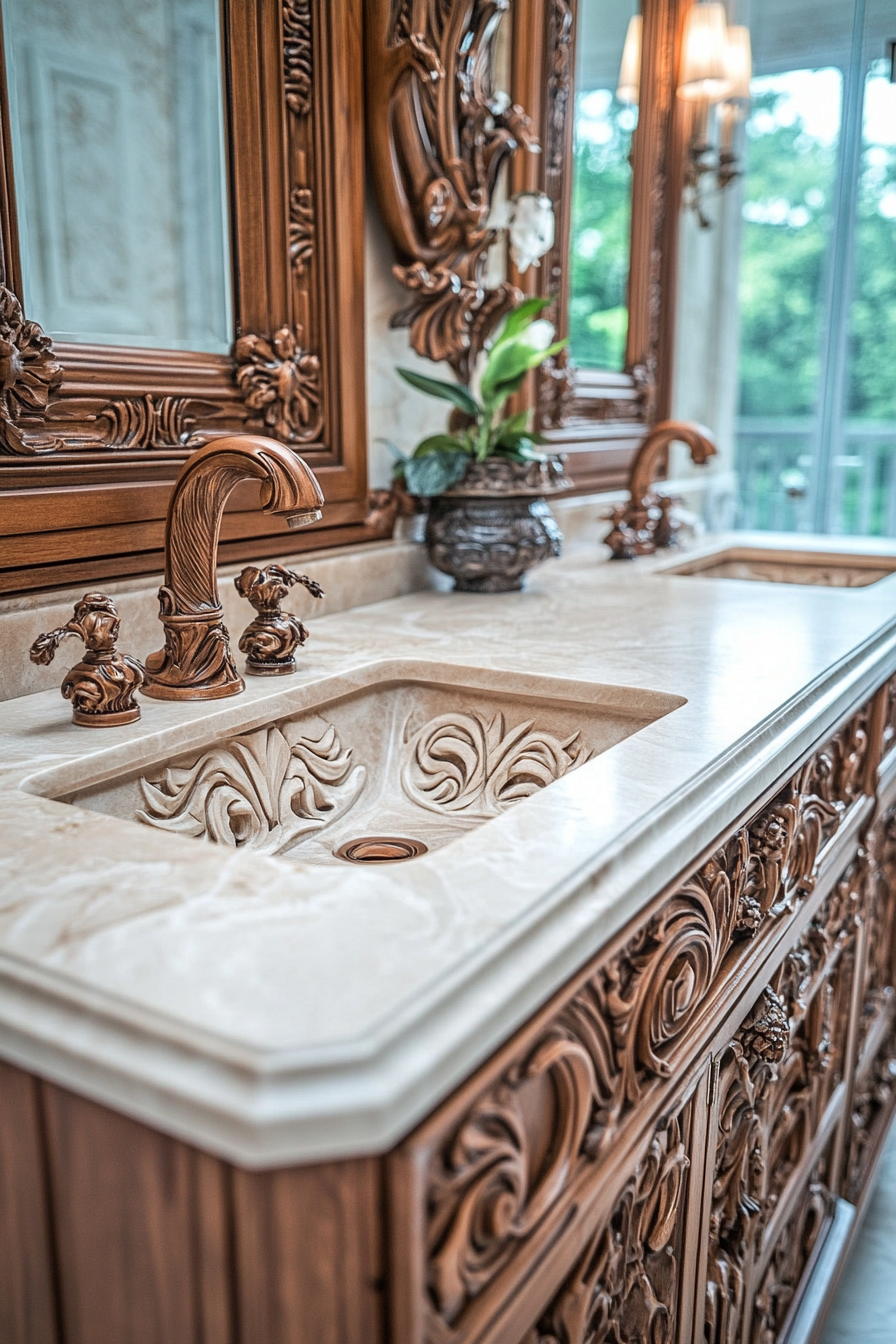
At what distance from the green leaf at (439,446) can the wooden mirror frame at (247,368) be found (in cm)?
8

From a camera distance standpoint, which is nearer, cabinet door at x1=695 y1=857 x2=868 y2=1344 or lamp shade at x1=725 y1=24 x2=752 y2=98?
cabinet door at x1=695 y1=857 x2=868 y2=1344

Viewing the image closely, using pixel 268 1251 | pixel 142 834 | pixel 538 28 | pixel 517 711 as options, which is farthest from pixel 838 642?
pixel 538 28

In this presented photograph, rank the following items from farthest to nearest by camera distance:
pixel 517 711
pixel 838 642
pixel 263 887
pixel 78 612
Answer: pixel 838 642 < pixel 517 711 < pixel 78 612 < pixel 263 887

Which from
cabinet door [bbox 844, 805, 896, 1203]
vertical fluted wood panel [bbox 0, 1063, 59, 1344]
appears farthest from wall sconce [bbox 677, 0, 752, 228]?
vertical fluted wood panel [bbox 0, 1063, 59, 1344]

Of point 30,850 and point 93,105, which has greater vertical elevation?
point 93,105

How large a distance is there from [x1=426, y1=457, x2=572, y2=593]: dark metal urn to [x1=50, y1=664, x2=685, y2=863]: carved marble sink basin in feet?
1.26

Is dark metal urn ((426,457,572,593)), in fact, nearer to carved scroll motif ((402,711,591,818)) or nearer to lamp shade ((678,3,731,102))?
carved scroll motif ((402,711,591,818))

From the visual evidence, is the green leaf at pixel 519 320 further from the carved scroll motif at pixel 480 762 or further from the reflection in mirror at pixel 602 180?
the carved scroll motif at pixel 480 762

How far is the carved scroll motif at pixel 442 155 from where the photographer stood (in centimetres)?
123

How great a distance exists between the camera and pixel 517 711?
3.12 ft

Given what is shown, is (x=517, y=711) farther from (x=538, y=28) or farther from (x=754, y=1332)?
(x=538, y=28)

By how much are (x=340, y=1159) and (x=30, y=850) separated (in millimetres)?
271

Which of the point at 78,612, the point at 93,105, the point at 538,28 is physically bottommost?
the point at 78,612

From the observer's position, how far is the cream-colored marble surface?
0.38 meters
